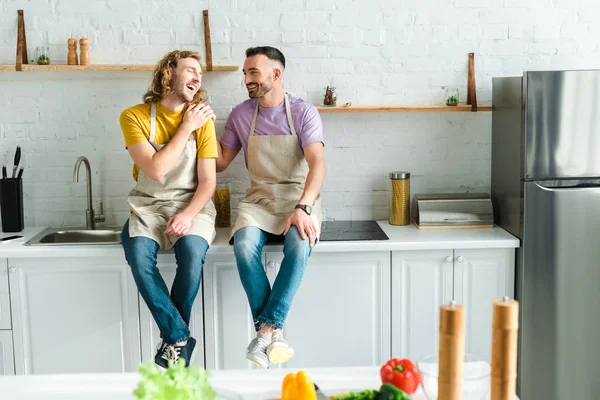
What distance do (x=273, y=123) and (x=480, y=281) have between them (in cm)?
121

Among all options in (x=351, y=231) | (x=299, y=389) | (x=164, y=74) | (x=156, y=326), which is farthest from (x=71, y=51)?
(x=299, y=389)

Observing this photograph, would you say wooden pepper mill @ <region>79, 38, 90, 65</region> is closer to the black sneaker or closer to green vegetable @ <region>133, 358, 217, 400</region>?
the black sneaker

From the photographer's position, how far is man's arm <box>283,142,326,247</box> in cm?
329

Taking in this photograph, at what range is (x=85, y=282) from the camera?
11.2 feet

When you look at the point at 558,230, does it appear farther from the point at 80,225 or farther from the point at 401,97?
the point at 80,225

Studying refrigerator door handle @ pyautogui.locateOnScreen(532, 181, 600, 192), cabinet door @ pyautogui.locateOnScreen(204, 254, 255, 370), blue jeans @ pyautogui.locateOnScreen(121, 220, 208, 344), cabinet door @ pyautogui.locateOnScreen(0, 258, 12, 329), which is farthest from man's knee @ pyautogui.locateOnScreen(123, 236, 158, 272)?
refrigerator door handle @ pyautogui.locateOnScreen(532, 181, 600, 192)

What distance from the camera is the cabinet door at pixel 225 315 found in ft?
11.3

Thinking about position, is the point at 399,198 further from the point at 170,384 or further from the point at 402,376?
the point at 170,384

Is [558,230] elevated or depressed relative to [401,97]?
depressed

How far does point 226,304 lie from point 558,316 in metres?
1.48

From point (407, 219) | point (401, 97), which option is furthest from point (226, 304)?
point (401, 97)

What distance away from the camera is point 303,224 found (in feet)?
10.8

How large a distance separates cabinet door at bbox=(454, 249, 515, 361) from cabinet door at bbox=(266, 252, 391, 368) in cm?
34

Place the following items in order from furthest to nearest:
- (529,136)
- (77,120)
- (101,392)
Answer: (77,120) < (529,136) < (101,392)
